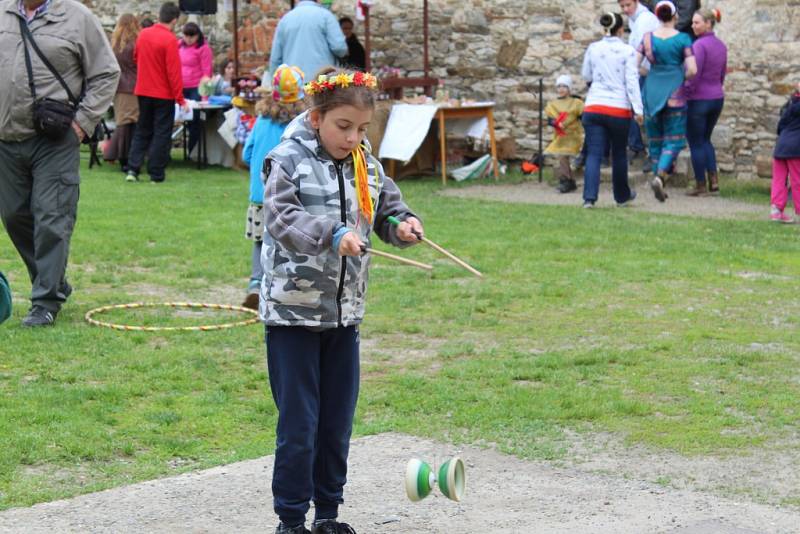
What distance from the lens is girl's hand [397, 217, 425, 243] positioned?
4266mm

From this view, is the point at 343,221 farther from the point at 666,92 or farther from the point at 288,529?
the point at 666,92

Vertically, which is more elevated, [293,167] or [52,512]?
[293,167]

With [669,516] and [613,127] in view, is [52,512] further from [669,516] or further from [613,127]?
[613,127]

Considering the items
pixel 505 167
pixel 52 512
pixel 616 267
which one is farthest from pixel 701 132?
pixel 52 512

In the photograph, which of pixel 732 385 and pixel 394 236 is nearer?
pixel 394 236

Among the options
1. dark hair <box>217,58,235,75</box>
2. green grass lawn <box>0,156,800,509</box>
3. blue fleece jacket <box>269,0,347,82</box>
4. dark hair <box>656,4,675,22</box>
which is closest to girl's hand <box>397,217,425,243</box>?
green grass lawn <box>0,156,800,509</box>

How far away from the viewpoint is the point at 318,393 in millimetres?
4285

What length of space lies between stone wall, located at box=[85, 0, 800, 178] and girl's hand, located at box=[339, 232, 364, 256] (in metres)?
12.4

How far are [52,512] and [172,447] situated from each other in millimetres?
941

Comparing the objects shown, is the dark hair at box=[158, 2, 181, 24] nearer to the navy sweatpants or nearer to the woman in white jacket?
the woman in white jacket

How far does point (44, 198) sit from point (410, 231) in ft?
13.3

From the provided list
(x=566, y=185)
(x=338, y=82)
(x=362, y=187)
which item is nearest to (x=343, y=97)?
(x=338, y=82)

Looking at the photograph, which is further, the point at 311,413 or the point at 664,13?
the point at 664,13

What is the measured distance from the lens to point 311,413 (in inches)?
166
